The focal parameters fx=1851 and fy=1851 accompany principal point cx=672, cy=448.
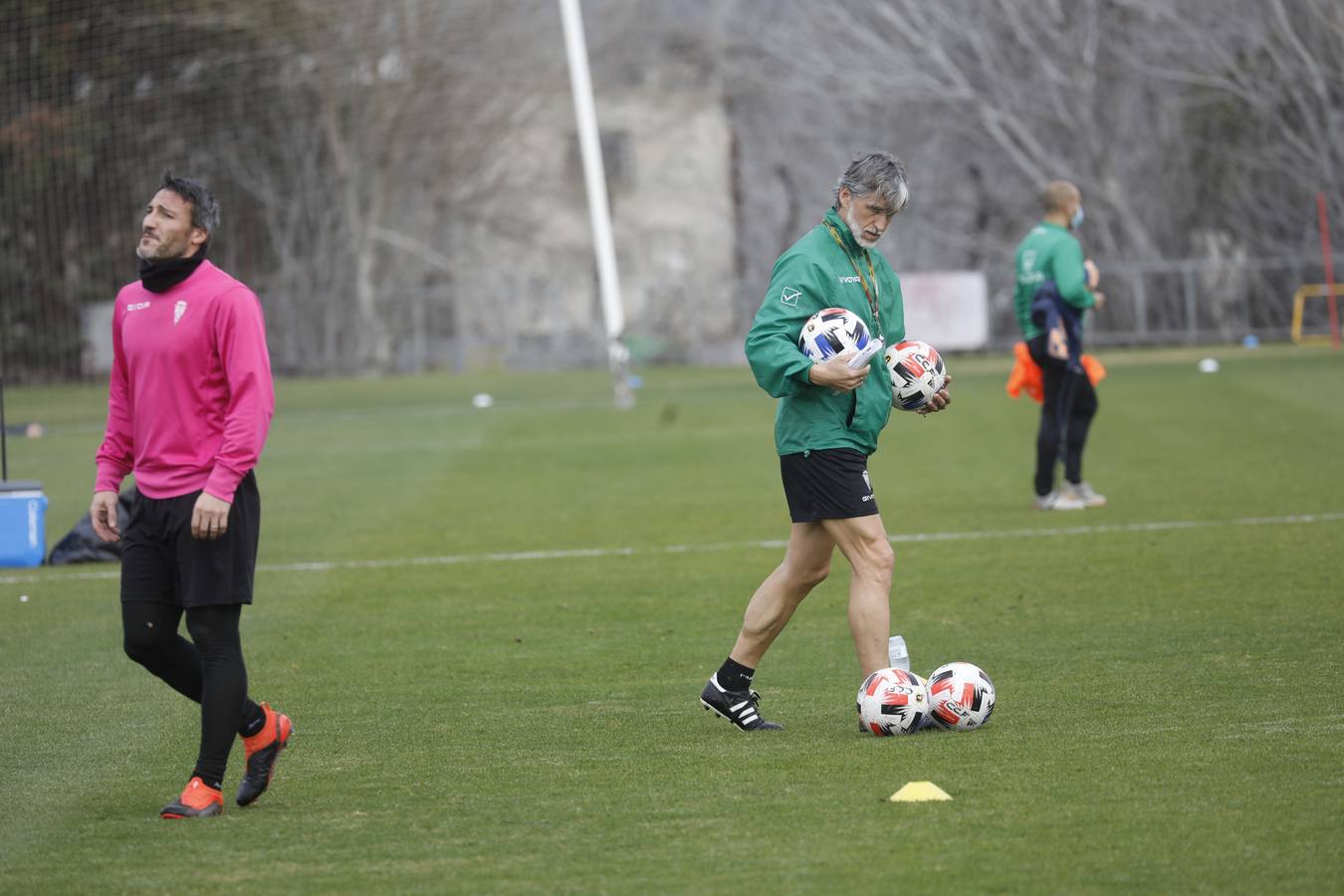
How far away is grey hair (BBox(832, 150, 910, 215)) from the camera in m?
6.54

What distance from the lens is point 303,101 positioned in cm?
4066

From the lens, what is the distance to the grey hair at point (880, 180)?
6.54m

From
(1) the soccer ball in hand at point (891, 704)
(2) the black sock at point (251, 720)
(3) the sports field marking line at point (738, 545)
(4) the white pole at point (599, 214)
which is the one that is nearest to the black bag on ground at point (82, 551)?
(3) the sports field marking line at point (738, 545)

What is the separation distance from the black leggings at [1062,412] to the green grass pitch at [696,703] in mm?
446

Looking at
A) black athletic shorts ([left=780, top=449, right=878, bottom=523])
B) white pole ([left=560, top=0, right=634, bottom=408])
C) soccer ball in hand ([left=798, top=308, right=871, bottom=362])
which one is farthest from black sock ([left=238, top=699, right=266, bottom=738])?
white pole ([left=560, top=0, right=634, bottom=408])

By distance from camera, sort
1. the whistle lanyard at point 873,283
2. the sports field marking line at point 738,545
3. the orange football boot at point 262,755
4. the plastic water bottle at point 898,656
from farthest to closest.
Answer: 1. the sports field marking line at point 738,545
2. the plastic water bottle at point 898,656
3. the whistle lanyard at point 873,283
4. the orange football boot at point 262,755

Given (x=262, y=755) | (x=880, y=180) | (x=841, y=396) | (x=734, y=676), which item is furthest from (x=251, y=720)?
(x=880, y=180)

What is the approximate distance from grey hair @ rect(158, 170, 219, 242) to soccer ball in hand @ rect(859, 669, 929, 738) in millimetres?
2755

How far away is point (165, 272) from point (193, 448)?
1.83 ft

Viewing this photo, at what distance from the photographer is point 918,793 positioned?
18.5ft

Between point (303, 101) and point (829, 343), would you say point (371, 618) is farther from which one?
point (303, 101)

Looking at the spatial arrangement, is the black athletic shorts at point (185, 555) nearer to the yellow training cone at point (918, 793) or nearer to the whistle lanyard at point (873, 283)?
the yellow training cone at point (918, 793)

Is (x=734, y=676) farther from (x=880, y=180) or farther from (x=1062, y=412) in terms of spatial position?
(x=1062, y=412)

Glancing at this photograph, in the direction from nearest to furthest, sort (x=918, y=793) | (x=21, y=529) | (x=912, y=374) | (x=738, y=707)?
(x=918, y=793)
(x=912, y=374)
(x=738, y=707)
(x=21, y=529)
